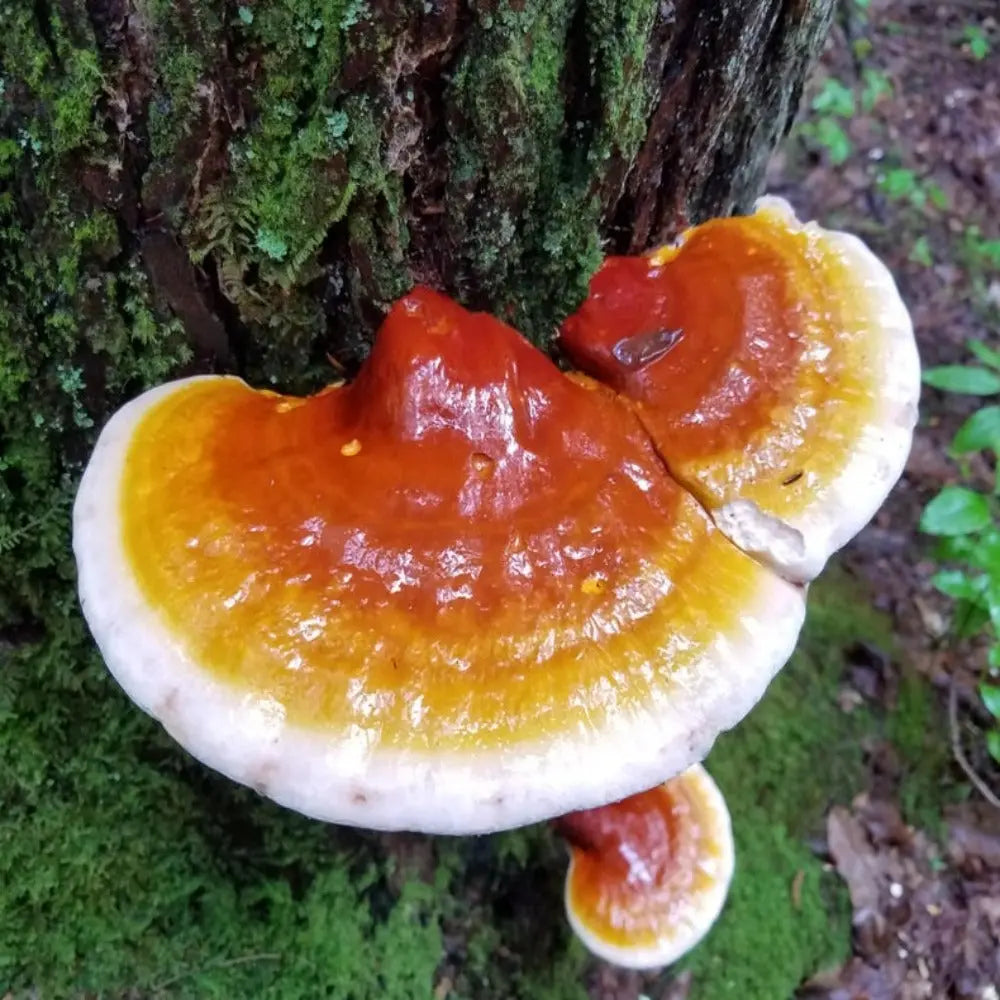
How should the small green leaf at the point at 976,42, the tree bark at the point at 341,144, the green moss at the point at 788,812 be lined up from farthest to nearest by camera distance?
1. the small green leaf at the point at 976,42
2. the green moss at the point at 788,812
3. the tree bark at the point at 341,144

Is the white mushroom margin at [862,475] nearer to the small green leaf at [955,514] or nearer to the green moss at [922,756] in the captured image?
the small green leaf at [955,514]

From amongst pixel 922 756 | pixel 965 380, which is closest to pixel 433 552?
pixel 965 380

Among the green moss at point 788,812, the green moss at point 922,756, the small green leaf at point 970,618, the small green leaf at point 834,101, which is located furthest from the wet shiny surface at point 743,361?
the small green leaf at point 834,101

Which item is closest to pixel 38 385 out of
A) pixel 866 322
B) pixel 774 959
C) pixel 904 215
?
pixel 866 322

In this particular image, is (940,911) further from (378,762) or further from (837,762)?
(378,762)

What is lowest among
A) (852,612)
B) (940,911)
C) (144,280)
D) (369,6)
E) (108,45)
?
(940,911)

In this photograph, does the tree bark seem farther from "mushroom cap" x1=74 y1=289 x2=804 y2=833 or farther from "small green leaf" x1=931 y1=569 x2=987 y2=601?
"small green leaf" x1=931 y1=569 x2=987 y2=601

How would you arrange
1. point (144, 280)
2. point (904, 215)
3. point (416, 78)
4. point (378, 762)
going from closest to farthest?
point (378, 762), point (416, 78), point (144, 280), point (904, 215)

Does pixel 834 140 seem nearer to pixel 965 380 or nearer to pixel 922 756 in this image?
pixel 965 380
